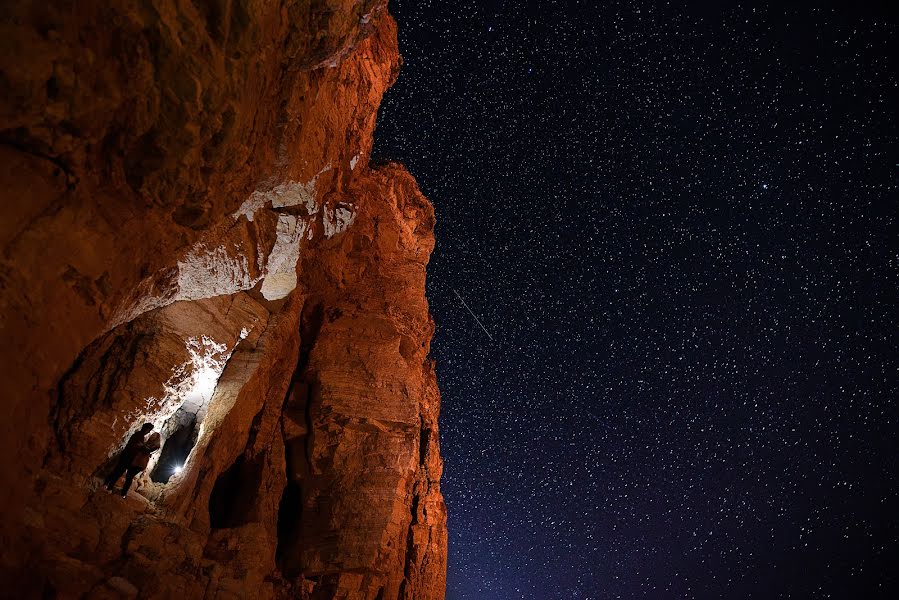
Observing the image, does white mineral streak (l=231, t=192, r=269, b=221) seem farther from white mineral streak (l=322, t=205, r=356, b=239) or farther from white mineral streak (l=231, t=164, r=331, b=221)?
white mineral streak (l=322, t=205, r=356, b=239)

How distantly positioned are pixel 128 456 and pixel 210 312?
3832mm

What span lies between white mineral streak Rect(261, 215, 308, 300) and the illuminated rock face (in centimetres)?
7

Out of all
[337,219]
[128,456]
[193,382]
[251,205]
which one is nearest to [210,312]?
[193,382]

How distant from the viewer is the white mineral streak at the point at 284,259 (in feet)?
42.5

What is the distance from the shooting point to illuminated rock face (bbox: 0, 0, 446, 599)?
21.1ft

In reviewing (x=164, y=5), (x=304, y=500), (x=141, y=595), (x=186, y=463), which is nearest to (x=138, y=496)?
(x=186, y=463)

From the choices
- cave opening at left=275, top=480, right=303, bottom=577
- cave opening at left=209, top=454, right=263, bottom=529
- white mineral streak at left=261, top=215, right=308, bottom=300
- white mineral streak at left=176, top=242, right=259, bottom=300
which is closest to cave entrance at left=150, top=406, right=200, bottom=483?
cave opening at left=209, top=454, right=263, bottom=529

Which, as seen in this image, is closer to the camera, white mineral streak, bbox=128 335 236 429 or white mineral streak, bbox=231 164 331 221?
white mineral streak, bbox=231 164 331 221

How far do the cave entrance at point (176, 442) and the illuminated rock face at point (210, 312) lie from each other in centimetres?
5

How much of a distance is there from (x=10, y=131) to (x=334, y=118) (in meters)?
7.93

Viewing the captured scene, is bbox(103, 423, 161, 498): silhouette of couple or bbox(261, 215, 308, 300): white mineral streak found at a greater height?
bbox(261, 215, 308, 300): white mineral streak

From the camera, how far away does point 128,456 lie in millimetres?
11180

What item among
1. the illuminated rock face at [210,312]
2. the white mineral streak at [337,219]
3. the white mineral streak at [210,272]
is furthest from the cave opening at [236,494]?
the white mineral streak at [337,219]

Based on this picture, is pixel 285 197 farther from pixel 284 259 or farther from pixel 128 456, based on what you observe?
pixel 128 456
